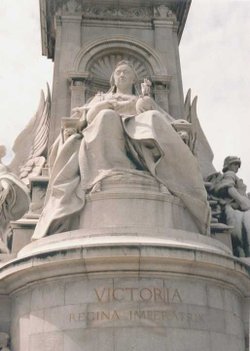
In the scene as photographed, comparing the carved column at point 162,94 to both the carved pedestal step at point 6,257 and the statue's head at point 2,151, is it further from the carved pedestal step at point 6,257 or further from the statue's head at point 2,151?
the carved pedestal step at point 6,257

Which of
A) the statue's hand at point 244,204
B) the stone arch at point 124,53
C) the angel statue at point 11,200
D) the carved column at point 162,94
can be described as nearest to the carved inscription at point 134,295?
the angel statue at point 11,200

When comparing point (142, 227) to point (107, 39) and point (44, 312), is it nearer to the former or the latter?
point (44, 312)

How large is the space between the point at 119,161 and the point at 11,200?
11.6 ft

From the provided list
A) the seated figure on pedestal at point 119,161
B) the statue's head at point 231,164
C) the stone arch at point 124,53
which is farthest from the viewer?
the stone arch at point 124,53

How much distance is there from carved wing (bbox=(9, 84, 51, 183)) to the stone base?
16.9 feet

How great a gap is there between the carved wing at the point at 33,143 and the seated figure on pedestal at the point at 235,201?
460 centimetres

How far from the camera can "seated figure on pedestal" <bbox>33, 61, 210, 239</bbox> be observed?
12.1 meters

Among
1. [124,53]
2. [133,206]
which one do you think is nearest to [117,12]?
[124,53]

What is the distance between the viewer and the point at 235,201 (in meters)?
15.1

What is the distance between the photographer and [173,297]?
1034cm

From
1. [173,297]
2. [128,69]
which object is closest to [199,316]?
[173,297]

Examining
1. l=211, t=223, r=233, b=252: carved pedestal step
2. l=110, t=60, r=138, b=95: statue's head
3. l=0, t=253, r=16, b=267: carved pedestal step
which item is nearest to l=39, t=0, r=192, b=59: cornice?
l=110, t=60, r=138, b=95: statue's head

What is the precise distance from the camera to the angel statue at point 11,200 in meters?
14.5

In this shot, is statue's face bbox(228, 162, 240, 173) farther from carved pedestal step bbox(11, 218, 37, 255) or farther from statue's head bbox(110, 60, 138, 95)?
carved pedestal step bbox(11, 218, 37, 255)
